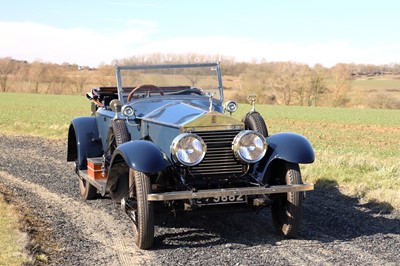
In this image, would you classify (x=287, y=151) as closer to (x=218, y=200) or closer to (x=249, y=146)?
(x=249, y=146)

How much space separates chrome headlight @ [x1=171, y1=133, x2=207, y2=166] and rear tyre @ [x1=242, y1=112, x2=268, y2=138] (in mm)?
1414

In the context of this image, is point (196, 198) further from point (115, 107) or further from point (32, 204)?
point (32, 204)

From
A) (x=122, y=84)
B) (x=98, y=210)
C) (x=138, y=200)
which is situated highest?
(x=122, y=84)

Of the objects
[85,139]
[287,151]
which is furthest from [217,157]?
[85,139]

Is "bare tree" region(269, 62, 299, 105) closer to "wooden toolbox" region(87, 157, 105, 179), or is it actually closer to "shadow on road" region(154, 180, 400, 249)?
"shadow on road" region(154, 180, 400, 249)

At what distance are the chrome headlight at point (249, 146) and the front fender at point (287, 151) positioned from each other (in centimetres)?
22

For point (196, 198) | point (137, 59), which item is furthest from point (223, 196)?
point (137, 59)

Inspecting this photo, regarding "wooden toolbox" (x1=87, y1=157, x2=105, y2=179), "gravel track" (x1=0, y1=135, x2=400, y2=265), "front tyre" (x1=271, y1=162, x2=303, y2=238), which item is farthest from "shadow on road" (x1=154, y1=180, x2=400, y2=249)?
"wooden toolbox" (x1=87, y1=157, x2=105, y2=179)

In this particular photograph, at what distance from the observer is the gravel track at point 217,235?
16.7 ft

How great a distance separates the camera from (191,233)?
605 centimetres

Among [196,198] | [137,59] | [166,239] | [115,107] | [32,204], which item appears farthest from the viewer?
[137,59]

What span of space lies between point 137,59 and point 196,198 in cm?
343

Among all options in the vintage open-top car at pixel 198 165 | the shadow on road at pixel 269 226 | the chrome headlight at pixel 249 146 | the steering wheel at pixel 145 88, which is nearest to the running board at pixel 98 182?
the vintage open-top car at pixel 198 165

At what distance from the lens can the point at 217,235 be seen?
5930 mm
